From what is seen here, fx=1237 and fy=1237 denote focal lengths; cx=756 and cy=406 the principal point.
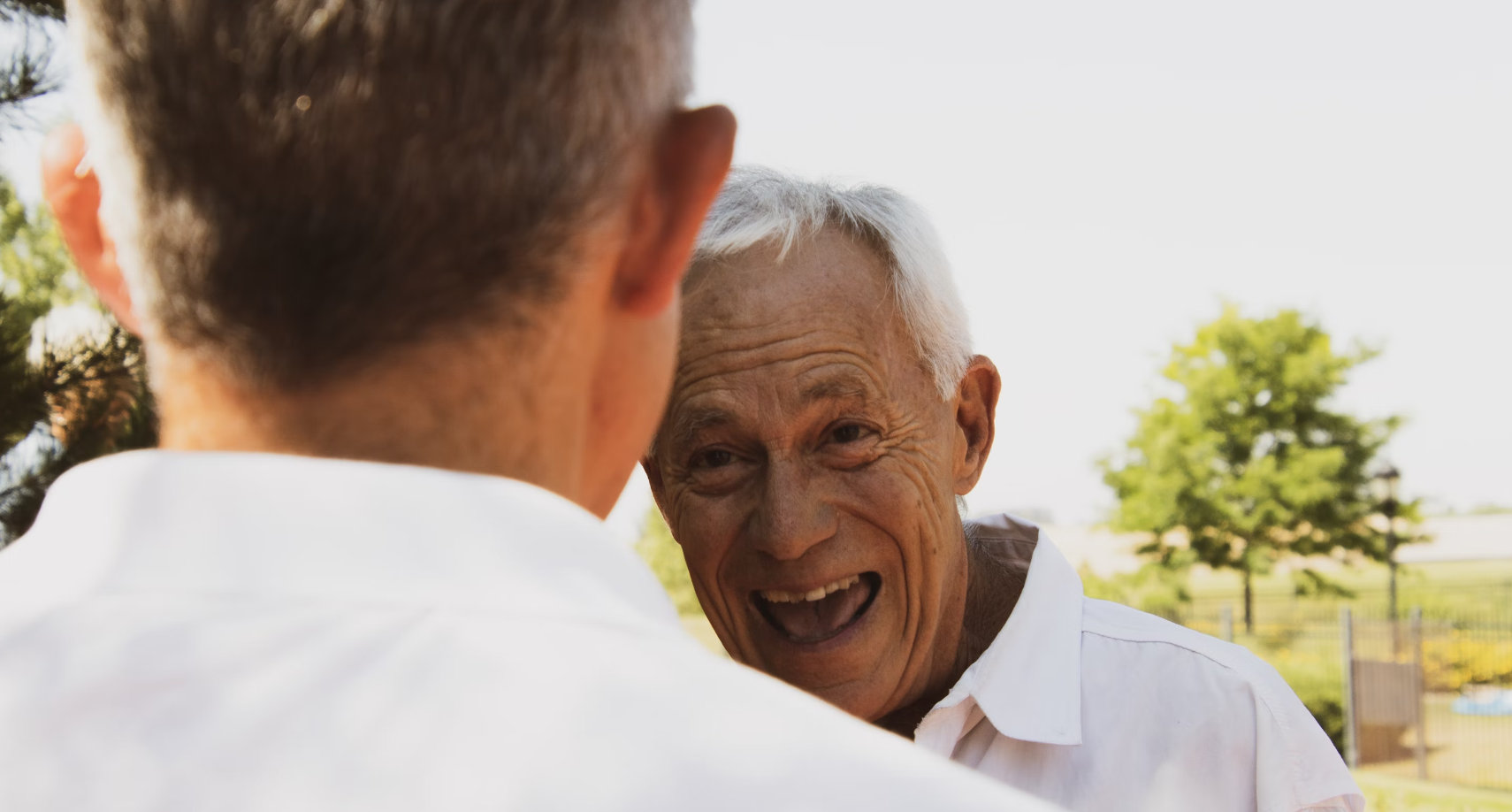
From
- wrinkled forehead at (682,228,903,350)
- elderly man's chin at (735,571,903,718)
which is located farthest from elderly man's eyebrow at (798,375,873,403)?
elderly man's chin at (735,571,903,718)

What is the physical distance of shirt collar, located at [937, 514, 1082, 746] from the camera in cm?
259

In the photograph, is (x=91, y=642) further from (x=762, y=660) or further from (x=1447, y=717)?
(x=1447, y=717)

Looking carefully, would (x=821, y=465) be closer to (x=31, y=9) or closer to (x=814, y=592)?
(x=814, y=592)

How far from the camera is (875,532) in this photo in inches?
109

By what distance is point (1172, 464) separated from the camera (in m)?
27.8

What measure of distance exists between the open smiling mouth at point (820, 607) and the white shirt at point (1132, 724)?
282 mm

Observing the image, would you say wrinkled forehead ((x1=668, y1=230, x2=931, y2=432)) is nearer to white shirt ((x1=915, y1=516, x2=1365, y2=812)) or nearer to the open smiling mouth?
the open smiling mouth

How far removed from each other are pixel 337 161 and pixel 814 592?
201cm

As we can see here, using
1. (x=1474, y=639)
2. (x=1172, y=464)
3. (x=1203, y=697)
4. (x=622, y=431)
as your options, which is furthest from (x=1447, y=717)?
(x=622, y=431)

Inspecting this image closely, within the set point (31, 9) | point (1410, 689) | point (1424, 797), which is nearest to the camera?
point (31, 9)

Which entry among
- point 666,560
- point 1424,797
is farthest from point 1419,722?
point 666,560

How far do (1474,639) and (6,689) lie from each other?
2187cm

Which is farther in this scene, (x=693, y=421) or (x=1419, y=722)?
(x=1419, y=722)

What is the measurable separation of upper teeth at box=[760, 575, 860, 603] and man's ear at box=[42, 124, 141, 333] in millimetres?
1862
